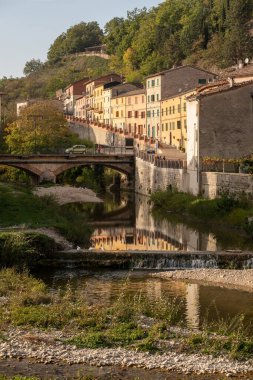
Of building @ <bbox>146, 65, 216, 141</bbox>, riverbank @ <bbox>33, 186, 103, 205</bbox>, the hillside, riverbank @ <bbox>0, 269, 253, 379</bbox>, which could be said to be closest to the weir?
riverbank @ <bbox>0, 269, 253, 379</bbox>

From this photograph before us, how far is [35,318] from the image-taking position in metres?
22.1

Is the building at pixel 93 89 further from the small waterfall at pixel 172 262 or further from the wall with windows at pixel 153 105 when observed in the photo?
the small waterfall at pixel 172 262

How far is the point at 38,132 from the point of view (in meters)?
88.1

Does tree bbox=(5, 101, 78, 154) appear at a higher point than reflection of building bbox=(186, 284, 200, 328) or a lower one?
higher

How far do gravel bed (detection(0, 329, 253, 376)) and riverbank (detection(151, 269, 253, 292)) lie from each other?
33.4 feet

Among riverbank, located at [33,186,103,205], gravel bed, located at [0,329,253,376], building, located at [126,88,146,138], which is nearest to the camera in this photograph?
gravel bed, located at [0,329,253,376]

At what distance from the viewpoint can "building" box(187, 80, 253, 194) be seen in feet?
180

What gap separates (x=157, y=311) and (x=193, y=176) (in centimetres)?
3333

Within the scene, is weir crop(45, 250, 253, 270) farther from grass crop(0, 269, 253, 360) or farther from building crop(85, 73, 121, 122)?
building crop(85, 73, 121, 122)

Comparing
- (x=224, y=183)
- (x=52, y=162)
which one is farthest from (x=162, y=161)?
(x=224, y=183)

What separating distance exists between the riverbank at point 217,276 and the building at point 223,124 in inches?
925

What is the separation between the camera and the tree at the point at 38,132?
87.5 meters

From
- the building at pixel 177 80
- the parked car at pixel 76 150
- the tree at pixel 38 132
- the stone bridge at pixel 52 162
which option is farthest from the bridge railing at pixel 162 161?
the building at pixel 177 80

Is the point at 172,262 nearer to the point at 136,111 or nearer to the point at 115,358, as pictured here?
the point at 115,358
